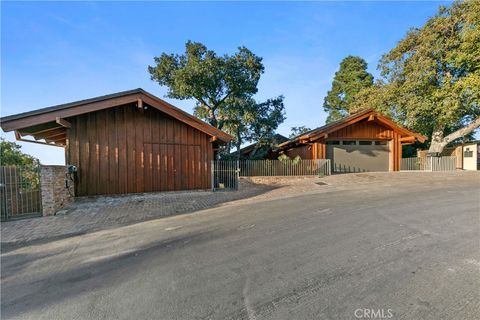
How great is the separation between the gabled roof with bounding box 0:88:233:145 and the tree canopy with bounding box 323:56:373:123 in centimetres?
2531

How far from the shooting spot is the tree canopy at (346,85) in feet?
98.2

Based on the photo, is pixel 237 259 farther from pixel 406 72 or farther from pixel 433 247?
pixel 406 72

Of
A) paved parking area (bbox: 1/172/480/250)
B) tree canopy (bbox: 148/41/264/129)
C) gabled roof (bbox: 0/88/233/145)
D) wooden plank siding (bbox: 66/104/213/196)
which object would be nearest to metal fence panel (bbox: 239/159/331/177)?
wooden plank siding (bbox: 66/104/213/196)

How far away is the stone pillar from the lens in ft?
22.5

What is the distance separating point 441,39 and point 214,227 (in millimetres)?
22591

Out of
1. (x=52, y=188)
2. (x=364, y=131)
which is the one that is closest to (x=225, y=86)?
(x=364, y=131)

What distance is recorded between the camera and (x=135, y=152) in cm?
987

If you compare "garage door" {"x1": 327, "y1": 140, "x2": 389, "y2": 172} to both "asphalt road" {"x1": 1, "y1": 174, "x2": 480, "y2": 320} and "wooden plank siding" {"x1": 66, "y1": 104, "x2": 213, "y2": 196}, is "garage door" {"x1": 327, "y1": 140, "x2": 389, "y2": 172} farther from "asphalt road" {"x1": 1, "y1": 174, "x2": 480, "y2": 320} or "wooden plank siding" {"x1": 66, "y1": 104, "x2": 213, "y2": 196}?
"asphalt road" {"x1": 1, "y1": 174, "x2": 480, "y2": 320}

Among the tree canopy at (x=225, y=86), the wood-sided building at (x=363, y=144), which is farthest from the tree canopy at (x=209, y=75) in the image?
the wood-sided building at (x=363, y=144)

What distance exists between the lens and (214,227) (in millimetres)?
5230

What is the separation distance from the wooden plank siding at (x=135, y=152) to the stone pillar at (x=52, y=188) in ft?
5.11

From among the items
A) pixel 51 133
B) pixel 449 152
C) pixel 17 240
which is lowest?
pixel 17 240

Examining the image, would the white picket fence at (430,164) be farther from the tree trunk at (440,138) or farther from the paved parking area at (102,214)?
the paved parking area at (102,214)

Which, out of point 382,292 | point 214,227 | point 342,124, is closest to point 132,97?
point 214,227
